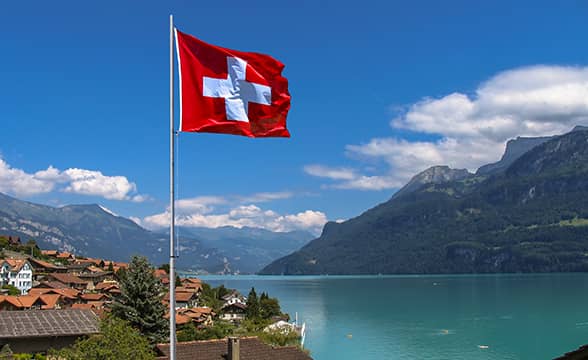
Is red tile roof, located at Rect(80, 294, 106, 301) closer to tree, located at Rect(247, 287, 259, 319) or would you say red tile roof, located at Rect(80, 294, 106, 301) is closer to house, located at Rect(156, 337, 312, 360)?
tree, located at Rect(247, 287, 259, 319)

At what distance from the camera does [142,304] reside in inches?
1848

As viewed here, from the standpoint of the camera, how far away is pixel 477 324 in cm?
11025

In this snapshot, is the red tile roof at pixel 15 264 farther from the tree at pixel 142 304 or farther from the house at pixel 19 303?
the tree at pixel 142 304

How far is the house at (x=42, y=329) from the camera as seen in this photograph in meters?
35.9

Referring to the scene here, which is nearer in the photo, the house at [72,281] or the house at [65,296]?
the house at [65,296]

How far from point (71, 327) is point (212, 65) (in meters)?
30.7

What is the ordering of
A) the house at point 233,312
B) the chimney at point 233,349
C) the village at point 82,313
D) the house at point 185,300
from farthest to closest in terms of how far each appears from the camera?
1. the house at point 185,300
2. the house at point 233,312
3. the village at point 82,313
4. the chimney at point 233,349

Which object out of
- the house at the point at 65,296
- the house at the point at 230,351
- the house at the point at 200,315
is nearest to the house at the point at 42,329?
the house at the point at 230,351

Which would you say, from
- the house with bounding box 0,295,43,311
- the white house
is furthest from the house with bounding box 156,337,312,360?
the white house

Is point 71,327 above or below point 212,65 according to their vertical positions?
below

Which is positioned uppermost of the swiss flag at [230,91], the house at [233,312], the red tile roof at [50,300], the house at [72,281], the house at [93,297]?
the swiss flag at [230,91]

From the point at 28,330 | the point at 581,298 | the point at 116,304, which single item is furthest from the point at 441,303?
the point at 28,330

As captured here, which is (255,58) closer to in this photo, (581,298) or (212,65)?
(212,65)

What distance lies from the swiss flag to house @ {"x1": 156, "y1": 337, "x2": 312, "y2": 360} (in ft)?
62.7
